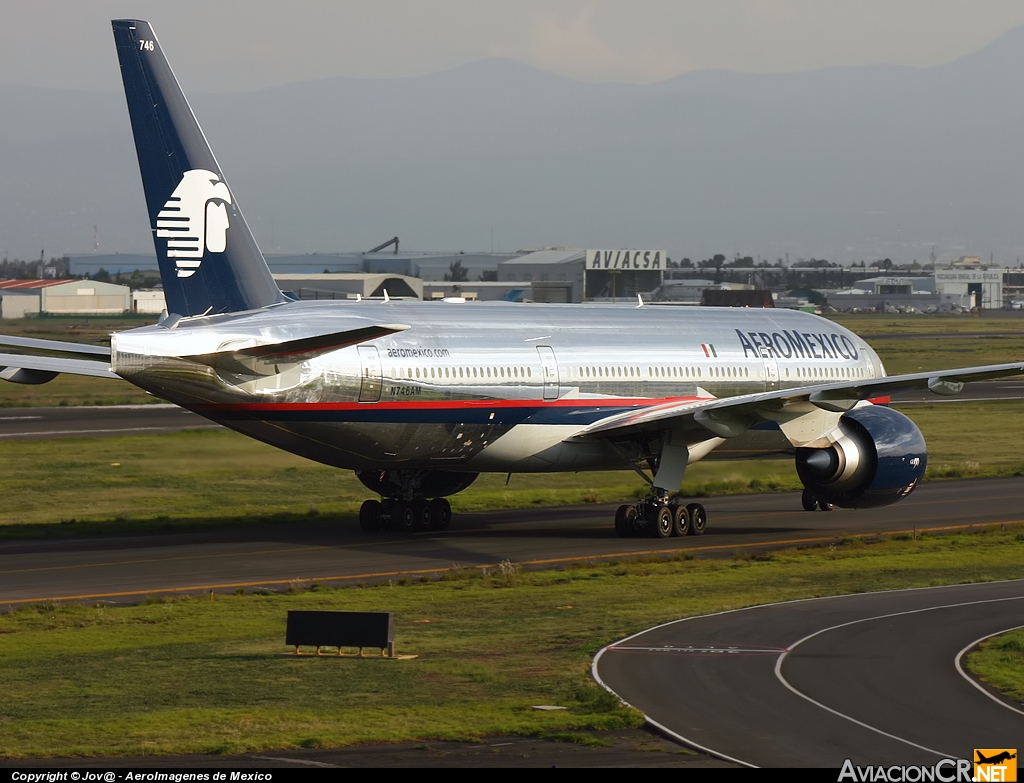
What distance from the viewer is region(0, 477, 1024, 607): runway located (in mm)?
30475

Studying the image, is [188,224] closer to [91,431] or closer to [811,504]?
[811,504]

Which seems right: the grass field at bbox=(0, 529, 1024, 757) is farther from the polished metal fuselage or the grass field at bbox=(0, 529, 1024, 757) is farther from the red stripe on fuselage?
the polished metal fuselage

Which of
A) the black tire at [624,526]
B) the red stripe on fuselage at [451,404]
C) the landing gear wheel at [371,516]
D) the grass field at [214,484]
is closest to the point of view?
the red stripe on fuselage at [451,404]

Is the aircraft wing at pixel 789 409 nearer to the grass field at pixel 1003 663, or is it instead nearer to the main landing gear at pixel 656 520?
the main landing gear at pixel 656 520

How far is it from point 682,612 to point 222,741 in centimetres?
1167

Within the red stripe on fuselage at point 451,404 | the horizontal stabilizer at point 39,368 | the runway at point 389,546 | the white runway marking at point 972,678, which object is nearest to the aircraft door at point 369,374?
the red stripe on fuselage at point 451,404

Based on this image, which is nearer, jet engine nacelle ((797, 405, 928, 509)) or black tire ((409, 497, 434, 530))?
black tire ((409, 497, 434, 530))

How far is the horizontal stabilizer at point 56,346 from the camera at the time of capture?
3431 cm

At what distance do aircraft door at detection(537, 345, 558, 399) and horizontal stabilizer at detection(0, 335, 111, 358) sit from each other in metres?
10.4

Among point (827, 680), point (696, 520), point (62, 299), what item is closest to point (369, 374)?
point (696, 520)

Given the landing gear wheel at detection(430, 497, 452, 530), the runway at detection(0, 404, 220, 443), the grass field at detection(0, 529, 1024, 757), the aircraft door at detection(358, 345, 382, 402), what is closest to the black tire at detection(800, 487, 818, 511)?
the grass field at detection(0, 529, 1024, 757)

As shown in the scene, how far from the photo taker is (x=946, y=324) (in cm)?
18638

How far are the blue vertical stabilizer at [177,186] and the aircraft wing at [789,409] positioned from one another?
34.3 ft

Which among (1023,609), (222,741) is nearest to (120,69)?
(222,741)
